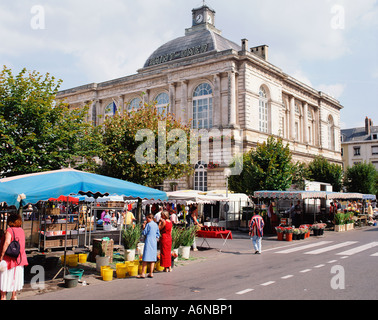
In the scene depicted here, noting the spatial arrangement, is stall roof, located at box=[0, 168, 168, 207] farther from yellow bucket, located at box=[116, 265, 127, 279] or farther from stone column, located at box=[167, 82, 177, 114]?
stone column, located at box=[167, 82, 177, 114]

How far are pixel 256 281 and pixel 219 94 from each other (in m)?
26.5

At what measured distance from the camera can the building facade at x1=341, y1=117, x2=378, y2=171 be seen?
69.5 m

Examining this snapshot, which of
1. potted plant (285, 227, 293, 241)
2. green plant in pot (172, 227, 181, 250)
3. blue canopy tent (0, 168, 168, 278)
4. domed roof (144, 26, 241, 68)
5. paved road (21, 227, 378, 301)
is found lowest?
paved road (21, 227, 378, 301)

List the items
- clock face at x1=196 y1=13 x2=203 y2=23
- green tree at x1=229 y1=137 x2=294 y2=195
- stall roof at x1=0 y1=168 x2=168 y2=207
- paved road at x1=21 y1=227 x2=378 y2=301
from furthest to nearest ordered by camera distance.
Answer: clock face at x1=196 y1=13 x2=203 y2=23, green tree at x1=229 y1=137 x2=294 y2=195, stall roof at x1=0 y1=168 x2=168 y2=207, paved road at x1=21 y1=227 x2=378 y2=301

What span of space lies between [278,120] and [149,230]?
3027cm

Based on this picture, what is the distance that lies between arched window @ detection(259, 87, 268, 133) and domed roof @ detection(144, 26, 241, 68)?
6149mm

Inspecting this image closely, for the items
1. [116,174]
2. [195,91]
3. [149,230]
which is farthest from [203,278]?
[195,91]

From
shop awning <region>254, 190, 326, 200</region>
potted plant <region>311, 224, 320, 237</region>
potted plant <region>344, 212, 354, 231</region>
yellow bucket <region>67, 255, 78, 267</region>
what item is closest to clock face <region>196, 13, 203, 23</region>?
potted plant <region>344, 212, 354, 231</region>

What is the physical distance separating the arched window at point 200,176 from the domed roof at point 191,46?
11575 millimetres

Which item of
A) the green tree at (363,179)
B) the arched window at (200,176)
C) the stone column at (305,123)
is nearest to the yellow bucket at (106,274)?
the arched window at (200,176)

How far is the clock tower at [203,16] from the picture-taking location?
44500 millimetres

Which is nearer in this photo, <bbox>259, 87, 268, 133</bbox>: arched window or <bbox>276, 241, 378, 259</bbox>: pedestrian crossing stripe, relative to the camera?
<bbox>276, 241, 378, 259</bbox>: pedestrian crossing stripe

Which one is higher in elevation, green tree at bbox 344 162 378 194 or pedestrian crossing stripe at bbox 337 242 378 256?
green tree at bbox 344 162 378 194
